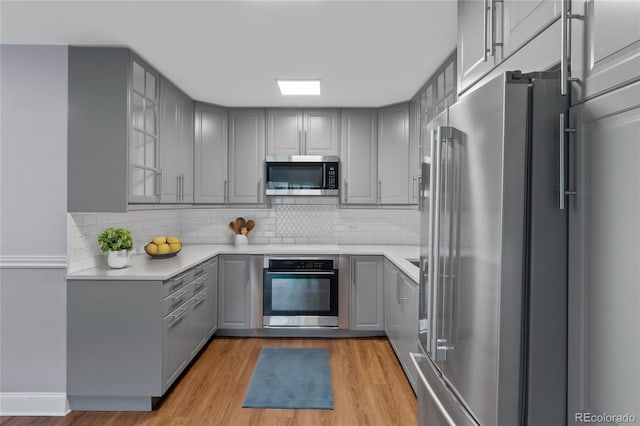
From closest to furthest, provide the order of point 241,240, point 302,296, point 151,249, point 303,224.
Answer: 1. point 151,249
2. point 302,296
3. point 241,240
4. point 303,224

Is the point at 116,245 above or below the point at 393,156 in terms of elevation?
below

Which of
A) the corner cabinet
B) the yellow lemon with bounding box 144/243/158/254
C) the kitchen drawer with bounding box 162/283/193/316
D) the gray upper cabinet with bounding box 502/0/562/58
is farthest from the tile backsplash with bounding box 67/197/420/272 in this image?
the gray upper cabinet with bounding box 502/0/562/58

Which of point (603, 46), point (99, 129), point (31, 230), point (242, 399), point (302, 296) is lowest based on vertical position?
point (242, 399)

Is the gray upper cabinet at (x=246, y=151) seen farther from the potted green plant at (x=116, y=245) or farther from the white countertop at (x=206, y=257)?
the potted green plant at (x=116, y=245)

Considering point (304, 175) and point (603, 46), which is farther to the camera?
point (304, 175)

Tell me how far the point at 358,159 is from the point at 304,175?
625 millimetres

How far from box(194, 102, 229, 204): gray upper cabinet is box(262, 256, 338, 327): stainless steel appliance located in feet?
3.59

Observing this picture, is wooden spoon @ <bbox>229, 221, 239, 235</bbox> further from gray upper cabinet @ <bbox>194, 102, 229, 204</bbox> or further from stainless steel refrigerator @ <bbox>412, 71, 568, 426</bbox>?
stainless steel refrigerator @ <bbox>412, 71, 568, 426</bbox>

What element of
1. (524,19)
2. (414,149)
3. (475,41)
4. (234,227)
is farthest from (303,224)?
(524,19)

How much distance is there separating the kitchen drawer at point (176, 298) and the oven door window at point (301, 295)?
3.37ft

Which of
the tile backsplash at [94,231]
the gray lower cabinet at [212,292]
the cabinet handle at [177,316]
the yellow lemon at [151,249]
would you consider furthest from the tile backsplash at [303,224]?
the cabinet handle at [177,316]

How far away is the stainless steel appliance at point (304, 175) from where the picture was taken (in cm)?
444

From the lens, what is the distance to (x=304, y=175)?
446 centimetres

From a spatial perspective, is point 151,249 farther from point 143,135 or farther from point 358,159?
point 358,159
